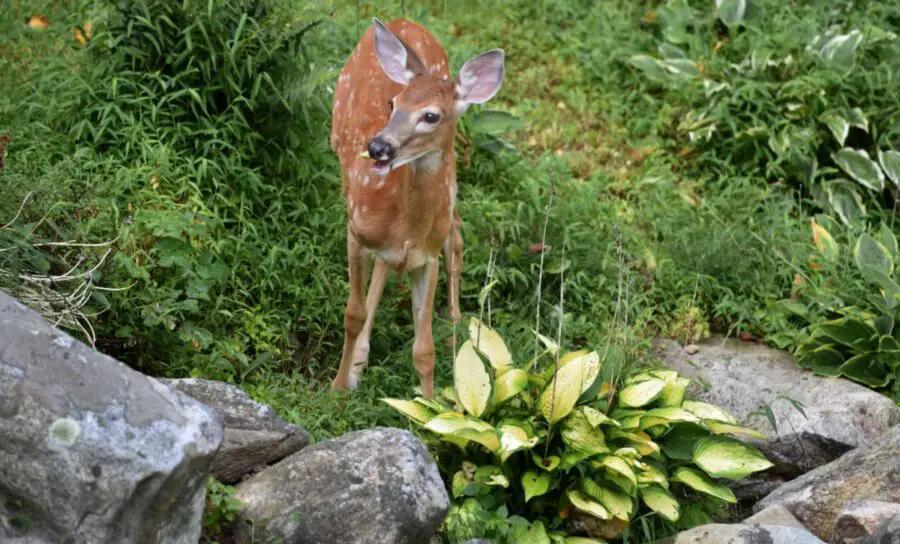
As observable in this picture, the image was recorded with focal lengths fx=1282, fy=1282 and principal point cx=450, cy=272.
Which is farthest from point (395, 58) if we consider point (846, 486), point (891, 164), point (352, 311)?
point (891, 164)

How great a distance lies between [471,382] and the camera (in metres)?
5.50

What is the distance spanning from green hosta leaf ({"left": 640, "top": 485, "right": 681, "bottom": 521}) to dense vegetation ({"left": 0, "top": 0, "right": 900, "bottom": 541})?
0.59 metres

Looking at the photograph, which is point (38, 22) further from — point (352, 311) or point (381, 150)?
point (381, 150)

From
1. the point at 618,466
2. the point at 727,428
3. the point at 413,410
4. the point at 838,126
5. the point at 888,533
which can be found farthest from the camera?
the point at 838,126

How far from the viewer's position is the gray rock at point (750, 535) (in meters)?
4.90

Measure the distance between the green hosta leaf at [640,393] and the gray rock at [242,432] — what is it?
1.40m

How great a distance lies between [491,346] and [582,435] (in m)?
0.69

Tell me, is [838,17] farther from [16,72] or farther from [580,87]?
[16,72]

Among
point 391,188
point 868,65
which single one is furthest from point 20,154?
point 868,65

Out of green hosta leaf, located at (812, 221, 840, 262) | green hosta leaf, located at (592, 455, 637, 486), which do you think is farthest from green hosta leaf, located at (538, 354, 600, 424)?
green hosta leaf, located at (812, 221, 840, 262)

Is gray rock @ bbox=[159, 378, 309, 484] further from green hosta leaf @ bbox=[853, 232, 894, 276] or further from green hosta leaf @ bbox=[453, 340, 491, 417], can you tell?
green hosta leaf @ bbox=[853, 232, 894, 276]

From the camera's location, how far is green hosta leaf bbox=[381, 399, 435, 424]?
17.9 feet

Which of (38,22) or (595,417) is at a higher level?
(38,22)

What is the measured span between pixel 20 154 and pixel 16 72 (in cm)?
97
